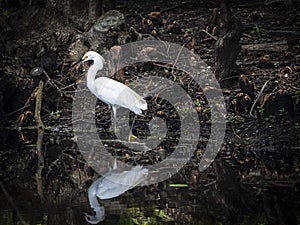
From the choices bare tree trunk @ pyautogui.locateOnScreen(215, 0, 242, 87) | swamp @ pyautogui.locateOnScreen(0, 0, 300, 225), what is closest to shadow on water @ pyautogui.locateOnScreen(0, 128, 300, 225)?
swamp @ pyautogui.locateOnScreen(0, 0, 300, 225)

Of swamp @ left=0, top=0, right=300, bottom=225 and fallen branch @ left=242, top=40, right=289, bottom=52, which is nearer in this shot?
swamp @ left=0, top=0, right=300, bottom=225

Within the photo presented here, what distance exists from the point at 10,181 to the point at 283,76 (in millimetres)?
4769

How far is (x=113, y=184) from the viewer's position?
6555 mm

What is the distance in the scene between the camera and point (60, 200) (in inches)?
238

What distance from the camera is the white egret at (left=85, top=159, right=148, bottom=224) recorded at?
19.3 feet

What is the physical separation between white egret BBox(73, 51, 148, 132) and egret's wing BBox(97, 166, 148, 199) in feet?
5.82

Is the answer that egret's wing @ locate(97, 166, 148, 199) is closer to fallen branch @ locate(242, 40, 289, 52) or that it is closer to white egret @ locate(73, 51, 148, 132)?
white egret @ locate(73, 51, 148, 132)

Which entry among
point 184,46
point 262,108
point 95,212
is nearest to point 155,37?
point 184,46

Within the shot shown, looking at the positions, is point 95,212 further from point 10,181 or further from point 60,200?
point 10,181

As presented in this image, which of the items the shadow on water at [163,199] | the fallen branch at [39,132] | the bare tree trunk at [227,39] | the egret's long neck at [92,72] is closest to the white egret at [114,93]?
the egret's long neck at [92,72]

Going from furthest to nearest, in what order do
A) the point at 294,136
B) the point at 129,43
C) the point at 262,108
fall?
the point at 129,43
the point at 262,108
the point at 294,136

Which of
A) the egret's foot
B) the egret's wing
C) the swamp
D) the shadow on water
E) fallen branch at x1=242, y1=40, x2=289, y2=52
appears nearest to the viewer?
the shadow on water

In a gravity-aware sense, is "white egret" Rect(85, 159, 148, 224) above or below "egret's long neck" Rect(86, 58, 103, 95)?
below

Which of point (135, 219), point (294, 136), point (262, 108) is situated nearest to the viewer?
point (135, 219)
